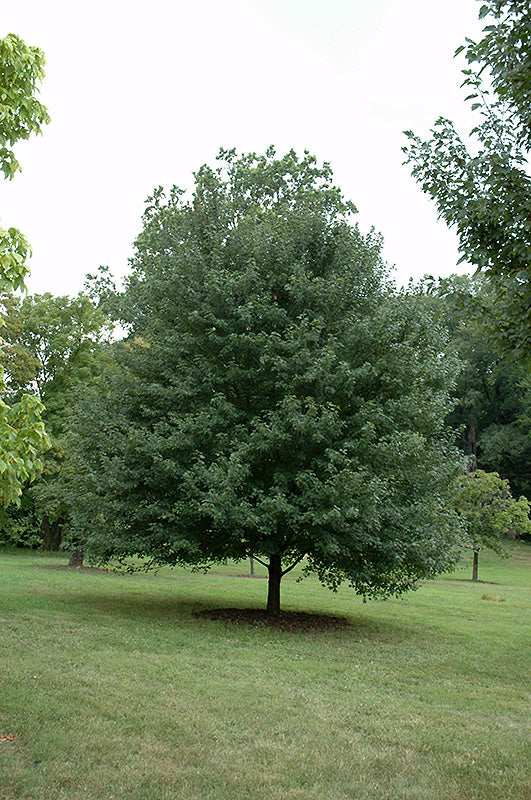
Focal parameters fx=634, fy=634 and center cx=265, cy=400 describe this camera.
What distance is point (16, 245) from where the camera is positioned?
5266 mm

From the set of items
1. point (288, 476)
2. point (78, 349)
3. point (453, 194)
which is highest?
point (78, 349)

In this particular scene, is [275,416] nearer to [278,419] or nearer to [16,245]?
[278,419]

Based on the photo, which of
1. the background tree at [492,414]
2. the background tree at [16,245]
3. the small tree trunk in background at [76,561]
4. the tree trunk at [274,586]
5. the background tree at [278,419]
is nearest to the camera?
the background tree at [16,245]

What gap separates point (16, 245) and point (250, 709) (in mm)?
4931

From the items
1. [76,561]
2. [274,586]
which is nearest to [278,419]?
[274,586]

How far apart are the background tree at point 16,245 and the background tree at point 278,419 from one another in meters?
5.42

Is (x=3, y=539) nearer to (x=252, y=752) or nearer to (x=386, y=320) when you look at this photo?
(x=386, y=320)

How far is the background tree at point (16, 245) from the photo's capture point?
5.02 m

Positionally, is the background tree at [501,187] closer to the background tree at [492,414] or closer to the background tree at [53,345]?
the background tree at [53,345]

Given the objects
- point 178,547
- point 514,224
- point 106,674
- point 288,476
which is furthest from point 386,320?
point 106,674

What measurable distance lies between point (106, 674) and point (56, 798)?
3.38 m

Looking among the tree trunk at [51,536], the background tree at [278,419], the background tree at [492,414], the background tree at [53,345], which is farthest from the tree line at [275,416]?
the background tree at [492,414]

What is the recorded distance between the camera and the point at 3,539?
114 ft

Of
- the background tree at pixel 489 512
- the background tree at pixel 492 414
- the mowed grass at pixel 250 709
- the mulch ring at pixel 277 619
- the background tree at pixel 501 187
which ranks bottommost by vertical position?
the mulch ring at pixel 277 619
